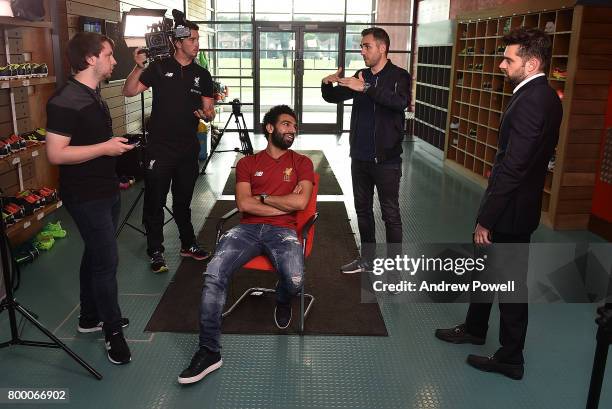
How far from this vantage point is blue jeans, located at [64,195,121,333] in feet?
8.05

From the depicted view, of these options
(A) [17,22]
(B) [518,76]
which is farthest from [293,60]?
(B) [518,76]

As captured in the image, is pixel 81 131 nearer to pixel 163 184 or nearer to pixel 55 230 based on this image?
pixel 163 184

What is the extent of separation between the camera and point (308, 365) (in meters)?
2.71

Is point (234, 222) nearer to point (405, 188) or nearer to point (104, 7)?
point (405, 188)

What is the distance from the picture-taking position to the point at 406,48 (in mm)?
10758

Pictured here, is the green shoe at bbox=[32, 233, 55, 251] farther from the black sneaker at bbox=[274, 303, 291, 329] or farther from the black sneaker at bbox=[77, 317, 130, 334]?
the black sneaker at bbox=[274, 303, 291, 329]

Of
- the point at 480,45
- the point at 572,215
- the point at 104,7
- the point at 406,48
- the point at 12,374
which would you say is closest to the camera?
the point at 12,374

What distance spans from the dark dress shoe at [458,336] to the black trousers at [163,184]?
79.6 inches

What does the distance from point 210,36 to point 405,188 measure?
6305mm

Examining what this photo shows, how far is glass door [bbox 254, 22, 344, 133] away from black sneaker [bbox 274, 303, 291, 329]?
8099mm

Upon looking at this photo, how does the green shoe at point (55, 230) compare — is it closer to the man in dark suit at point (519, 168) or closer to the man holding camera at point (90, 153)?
the man holding camera at point (90, 153)

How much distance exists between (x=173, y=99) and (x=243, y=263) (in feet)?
4.70

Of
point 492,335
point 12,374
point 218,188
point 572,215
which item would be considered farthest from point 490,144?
point 12,374

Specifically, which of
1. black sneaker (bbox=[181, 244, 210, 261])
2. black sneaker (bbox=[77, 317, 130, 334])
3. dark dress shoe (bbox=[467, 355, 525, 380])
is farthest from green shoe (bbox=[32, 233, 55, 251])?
dark dress shoe (bbox=[467, 355, 525, 380])
